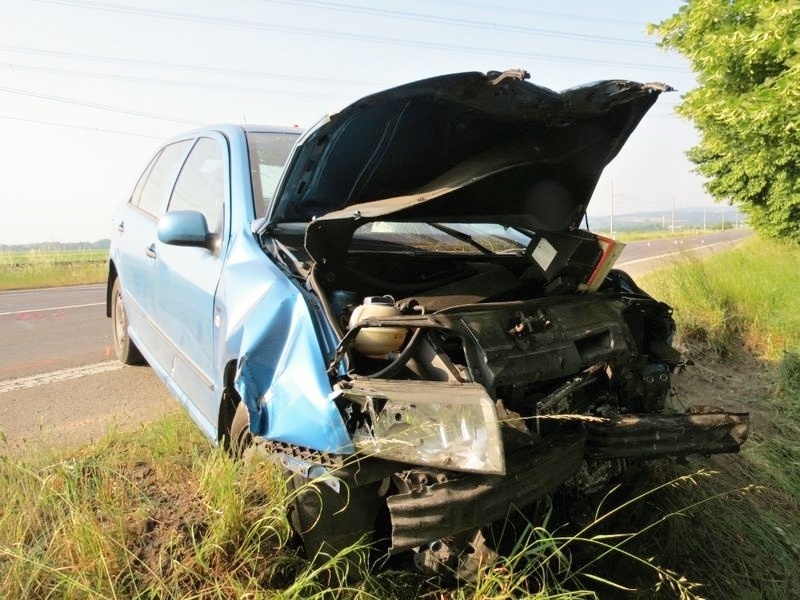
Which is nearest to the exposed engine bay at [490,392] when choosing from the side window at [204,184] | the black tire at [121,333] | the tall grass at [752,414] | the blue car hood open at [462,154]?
the blue car hood open at [462,154]

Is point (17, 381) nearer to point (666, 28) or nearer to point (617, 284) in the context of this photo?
point (617, 284)

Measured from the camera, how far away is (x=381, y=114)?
8.32 ft

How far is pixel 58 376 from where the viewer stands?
4.95m

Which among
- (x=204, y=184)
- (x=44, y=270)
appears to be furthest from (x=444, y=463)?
(x=44, y=270)

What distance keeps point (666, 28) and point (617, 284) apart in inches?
260

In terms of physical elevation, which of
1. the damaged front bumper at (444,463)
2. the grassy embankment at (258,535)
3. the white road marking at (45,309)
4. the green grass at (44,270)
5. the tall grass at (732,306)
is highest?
the damaged front bumper at (444,463)

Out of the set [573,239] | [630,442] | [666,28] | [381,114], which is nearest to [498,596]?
[630,442]

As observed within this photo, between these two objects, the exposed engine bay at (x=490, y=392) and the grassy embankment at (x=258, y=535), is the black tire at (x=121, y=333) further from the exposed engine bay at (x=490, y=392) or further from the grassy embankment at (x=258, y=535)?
the exposed engine bay at (x=490, y=392)

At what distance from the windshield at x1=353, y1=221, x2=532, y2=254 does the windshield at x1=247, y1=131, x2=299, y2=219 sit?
510mm

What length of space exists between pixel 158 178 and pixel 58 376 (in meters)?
1.98

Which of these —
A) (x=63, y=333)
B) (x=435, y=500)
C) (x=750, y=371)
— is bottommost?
(x=63, y=333)

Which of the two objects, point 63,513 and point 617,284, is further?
point 617,284

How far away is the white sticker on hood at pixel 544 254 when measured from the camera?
2840mm

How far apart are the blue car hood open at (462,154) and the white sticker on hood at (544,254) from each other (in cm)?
10
